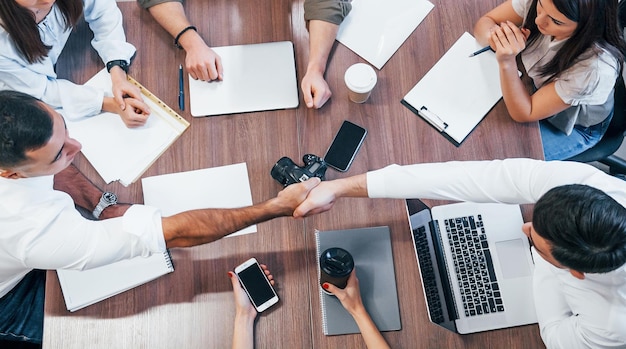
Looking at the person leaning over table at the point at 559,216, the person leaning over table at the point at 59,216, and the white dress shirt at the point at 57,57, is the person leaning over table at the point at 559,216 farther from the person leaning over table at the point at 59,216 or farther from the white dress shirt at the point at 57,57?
the white dress shirt at the point at 57,57

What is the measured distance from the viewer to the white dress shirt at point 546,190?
3.62ft

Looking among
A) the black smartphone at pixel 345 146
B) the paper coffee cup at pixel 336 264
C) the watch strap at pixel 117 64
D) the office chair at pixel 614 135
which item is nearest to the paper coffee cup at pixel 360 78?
the black smartphone at pixel 345 146

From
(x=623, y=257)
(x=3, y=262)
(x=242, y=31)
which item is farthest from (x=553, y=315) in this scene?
(x=3, y=262)

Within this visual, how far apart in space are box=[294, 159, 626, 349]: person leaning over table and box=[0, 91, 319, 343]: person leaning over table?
0.22 metres

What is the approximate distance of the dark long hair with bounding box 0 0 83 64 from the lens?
4.02 ft

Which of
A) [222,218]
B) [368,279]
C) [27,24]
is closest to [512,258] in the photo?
[368,279]

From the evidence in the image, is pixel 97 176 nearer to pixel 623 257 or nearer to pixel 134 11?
pixel 134 11

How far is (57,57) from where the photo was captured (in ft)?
4.75

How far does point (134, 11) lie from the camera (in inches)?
59.4

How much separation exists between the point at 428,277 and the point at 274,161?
20.2 inches

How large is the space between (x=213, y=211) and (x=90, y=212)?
36 cm

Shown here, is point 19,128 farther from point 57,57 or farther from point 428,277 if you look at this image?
point 428,277

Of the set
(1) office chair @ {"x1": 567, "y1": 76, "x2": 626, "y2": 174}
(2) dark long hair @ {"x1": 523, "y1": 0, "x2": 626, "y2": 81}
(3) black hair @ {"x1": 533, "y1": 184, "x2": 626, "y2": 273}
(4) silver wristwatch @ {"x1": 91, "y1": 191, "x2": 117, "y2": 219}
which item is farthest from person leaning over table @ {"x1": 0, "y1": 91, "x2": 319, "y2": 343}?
(1) office chair @ {"x1": 567, "y1": 76, "x2": 626, "y2": 174}

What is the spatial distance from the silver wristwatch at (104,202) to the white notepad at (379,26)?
79 cm
